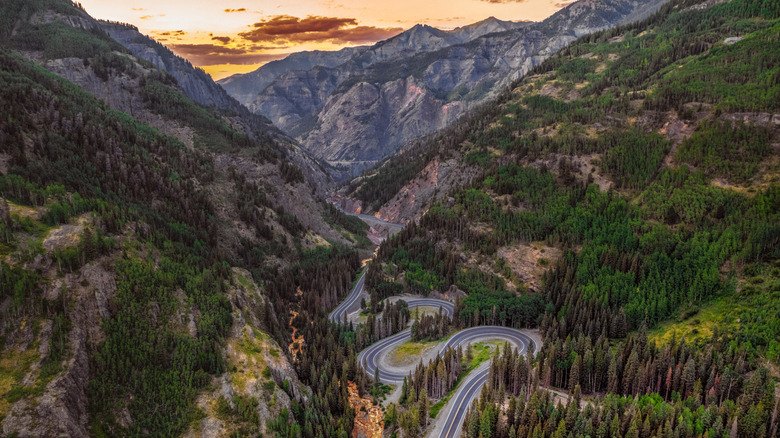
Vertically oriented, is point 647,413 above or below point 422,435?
above

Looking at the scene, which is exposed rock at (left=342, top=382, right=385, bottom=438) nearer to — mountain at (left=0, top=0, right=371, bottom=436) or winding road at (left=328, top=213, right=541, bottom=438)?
mountain at (left=0, top=0, right=371, bottom=436)

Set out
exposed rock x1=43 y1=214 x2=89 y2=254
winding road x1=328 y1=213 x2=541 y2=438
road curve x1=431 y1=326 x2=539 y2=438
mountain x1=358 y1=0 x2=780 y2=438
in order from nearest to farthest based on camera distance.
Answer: exposed rock x1=43 y1=214 x2=89 y2=254
mountain x1=358 y1=0 x2=780 y2=438
road curve x1=431 y1=326 x2=539 y2=438
winding road x1=328 y1=213 x2=541 y2=438

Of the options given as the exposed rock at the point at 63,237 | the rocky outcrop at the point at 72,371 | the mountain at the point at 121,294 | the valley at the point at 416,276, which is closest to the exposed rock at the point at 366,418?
the valley at the point at 416,276

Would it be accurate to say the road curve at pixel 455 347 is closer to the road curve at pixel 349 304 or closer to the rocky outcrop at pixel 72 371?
the road curve at pixel 349 304

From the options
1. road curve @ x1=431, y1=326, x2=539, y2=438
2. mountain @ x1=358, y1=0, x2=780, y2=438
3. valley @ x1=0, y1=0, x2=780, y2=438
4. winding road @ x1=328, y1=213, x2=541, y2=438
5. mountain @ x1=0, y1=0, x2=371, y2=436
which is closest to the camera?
mountain @ x1=0, y1=0, x2=371, y2=436

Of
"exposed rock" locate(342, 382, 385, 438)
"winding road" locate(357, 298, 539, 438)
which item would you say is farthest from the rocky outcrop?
"winding road" locate(357, 298, 539, 438)

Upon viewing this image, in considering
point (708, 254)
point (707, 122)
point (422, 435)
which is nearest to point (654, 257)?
point (708, 254)

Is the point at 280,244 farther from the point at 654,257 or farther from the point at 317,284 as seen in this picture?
the point at 654,257

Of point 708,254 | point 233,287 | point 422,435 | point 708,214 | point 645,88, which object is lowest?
point 422,435
